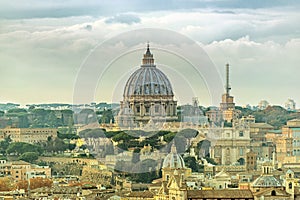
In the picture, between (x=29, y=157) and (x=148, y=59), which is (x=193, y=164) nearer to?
(x=29, y=157)

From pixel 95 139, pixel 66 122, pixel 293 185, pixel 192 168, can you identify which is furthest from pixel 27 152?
pixel 293 185

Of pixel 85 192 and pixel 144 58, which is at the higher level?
pixel 144 58

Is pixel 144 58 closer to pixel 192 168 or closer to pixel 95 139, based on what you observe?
pixel 95 139

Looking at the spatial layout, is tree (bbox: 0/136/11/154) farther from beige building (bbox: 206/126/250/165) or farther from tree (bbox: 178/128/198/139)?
beige building (bbox: 206/126/250/165)

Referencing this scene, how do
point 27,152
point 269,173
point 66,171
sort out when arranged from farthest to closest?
point 27,152, point 66,171, point 269,173

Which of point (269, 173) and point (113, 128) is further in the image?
point (113, 128)

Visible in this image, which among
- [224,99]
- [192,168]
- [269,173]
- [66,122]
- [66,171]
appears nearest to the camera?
[269,173]
